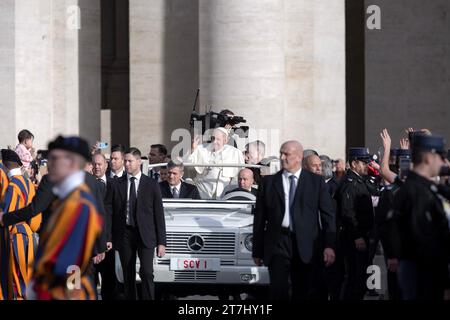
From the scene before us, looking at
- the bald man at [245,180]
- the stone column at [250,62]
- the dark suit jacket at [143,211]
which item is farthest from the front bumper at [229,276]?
the stone column at [250,62]

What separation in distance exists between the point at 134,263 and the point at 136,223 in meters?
0.42

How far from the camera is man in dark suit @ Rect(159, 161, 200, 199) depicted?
16.1 metres

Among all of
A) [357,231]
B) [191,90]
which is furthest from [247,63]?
[357,231]

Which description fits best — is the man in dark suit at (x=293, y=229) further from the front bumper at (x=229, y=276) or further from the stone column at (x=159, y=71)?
Result: the stone column at (x=159, y=71)

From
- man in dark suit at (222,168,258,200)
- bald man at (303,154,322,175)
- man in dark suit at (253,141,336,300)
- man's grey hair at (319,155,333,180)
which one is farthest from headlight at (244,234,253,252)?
man's grey hair at (319,155,333,180)

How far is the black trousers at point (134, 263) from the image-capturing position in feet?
46.1

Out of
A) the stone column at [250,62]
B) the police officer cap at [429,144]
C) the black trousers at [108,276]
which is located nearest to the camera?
the police officer cap at [429,144]

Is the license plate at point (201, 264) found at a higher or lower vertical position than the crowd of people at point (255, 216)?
lower

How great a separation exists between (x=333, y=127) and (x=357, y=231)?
11.1m

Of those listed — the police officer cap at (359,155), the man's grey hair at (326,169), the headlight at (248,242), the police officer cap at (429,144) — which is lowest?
the headlight at (248,242)

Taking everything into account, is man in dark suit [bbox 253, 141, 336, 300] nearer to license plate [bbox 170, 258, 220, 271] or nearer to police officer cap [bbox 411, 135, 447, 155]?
license plate [bbox 170, 258, 220, 271]

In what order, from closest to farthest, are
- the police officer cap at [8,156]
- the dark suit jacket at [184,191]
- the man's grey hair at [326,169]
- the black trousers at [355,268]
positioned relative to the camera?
1. the police officer cap at [8,156]
2. the black trousers at [355,268]
3. the dark suit jacket at [184,191]
4. the man's grey hair at [326,169]

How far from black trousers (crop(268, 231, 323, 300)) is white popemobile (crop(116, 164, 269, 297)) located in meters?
1.90

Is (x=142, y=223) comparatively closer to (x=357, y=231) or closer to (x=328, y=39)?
(x=357, y=231)
